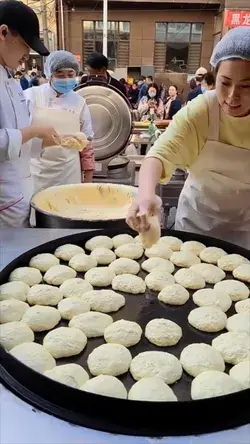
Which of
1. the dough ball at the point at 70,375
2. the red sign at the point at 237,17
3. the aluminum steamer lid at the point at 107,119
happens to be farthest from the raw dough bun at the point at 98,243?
the red sign at the point at 237,17

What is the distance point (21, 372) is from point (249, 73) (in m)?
1.13

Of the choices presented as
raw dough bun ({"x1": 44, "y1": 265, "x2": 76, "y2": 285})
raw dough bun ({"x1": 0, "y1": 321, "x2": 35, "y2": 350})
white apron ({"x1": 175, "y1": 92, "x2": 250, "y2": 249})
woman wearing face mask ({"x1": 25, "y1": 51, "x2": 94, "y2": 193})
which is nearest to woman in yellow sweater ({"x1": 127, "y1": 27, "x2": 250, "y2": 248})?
white apron ({"x1": 175, "y1": 92, "x2": 250, "y2": 249})

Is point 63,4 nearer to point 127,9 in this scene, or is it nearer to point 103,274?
point 127,9

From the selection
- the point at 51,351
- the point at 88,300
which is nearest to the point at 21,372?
the point at 51,351

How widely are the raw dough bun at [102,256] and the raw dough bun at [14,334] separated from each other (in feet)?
1.56

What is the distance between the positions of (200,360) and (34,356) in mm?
403

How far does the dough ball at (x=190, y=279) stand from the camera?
1328 mm

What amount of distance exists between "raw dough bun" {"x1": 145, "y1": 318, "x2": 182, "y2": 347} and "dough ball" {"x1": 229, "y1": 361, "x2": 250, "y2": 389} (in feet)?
0.57

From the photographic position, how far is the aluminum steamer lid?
2.81 metres

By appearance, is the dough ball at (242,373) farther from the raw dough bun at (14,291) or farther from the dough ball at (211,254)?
the raw dough bun at (14,291)

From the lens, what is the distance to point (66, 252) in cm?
146

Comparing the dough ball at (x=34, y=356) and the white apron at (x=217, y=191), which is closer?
the dough ball at (x=34, y=356)

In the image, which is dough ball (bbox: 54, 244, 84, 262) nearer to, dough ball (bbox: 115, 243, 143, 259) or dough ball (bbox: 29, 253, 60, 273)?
dough ball (bbox: 29, 253, 60, 273)

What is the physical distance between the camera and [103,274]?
4.42 ft
